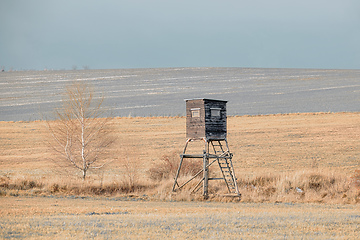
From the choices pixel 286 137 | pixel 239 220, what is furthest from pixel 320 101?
pixel 239 220

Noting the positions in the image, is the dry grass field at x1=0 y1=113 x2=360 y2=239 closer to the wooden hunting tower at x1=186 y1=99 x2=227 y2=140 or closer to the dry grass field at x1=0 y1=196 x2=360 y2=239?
the dry grass field at x1=0 y1=196 x2=360 y2=239

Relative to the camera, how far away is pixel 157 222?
16.9 metres

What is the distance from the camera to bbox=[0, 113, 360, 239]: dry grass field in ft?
52.0

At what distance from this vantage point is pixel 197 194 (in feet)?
101

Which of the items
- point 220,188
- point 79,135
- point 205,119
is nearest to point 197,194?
point 220,188

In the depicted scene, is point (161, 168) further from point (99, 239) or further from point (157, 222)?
point (99, 239)

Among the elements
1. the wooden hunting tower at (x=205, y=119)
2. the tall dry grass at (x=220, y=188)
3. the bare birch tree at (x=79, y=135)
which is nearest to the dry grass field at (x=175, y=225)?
the tall dry grass at (x=220, y=188)

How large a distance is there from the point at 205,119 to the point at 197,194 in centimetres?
466

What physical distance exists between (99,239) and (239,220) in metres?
5.73

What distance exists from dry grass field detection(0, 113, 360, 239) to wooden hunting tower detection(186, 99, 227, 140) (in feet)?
11.7

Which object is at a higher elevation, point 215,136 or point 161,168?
point 215,136

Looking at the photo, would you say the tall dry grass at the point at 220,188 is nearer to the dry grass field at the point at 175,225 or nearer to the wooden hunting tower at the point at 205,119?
the wooden hunting tower at the point at 205,119

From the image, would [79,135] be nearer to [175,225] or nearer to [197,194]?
[197,194]

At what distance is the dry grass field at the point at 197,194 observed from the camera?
15.9m
